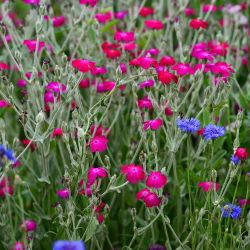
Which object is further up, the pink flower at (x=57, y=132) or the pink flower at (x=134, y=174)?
the pink flower at (x=57, y=132)

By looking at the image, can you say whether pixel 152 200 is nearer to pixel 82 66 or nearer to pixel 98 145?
pixel 98 145

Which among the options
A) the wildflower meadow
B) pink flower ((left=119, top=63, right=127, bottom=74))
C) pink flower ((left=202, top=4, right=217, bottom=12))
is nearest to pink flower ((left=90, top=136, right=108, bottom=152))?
the wildflower meadow

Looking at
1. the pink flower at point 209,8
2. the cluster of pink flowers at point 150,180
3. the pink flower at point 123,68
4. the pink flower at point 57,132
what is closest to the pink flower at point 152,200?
the cluster of pink flowers at point 150,180

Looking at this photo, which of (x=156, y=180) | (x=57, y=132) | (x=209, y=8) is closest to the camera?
(x=156, y=180)

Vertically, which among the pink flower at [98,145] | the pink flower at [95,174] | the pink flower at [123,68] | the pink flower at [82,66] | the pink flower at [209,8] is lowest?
the pink flower at [95,174]

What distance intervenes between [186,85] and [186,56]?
1.22 feet

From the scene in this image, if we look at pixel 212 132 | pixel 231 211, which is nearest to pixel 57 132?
pixel 212 132

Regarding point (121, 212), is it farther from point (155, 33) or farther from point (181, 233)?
point (155, 33)

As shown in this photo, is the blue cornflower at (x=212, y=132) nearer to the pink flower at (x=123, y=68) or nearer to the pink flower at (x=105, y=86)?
the pink flower at (x=105, y=86)

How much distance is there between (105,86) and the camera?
89.4 inches

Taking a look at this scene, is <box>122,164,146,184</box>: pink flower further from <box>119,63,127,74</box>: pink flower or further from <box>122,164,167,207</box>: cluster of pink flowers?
<box>119,63,127,74</box>: pink flower

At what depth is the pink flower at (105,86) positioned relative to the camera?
221 cm

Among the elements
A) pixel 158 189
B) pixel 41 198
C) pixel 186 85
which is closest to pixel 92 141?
pixel 158 189

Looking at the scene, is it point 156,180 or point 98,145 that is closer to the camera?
point 156,180
